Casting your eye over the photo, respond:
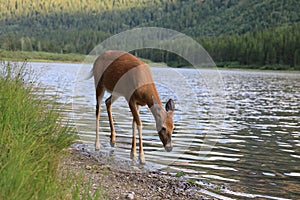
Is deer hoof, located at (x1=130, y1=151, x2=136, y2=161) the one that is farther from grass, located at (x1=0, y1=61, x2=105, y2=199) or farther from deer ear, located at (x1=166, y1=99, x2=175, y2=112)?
grass, located at (x1=0, y1=61, x2=105, y2=199)

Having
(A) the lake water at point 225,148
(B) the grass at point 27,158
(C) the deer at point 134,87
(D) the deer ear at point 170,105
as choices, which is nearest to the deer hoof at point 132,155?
(C) the deer at point 134,87

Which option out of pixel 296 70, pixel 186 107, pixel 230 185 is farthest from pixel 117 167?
pixel 296 70

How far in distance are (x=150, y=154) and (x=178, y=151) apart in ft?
3.29

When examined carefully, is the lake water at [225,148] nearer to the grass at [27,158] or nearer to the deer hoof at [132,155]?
the deer hoof at [132,155]

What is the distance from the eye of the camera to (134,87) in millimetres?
9820

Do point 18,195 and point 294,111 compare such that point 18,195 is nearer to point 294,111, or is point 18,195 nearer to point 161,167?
point 161,167

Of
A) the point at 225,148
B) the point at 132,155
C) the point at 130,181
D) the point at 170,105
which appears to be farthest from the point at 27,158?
the point at 225,148

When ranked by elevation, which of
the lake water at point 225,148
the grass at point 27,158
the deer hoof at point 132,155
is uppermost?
the grass at point 27,158

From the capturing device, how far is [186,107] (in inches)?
985

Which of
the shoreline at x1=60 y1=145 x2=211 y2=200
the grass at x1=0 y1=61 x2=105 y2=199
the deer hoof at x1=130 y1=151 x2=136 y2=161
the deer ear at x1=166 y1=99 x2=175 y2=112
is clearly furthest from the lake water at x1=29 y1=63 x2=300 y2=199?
the grass at x1=0 y1=61 x2=105 y2=199

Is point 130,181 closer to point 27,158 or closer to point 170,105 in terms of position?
point 170,105

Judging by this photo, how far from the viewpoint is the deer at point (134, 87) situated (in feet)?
30.0

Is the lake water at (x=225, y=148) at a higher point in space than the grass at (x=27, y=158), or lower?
lower

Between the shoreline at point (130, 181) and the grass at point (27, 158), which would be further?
the shoreline at point (130, 181)
